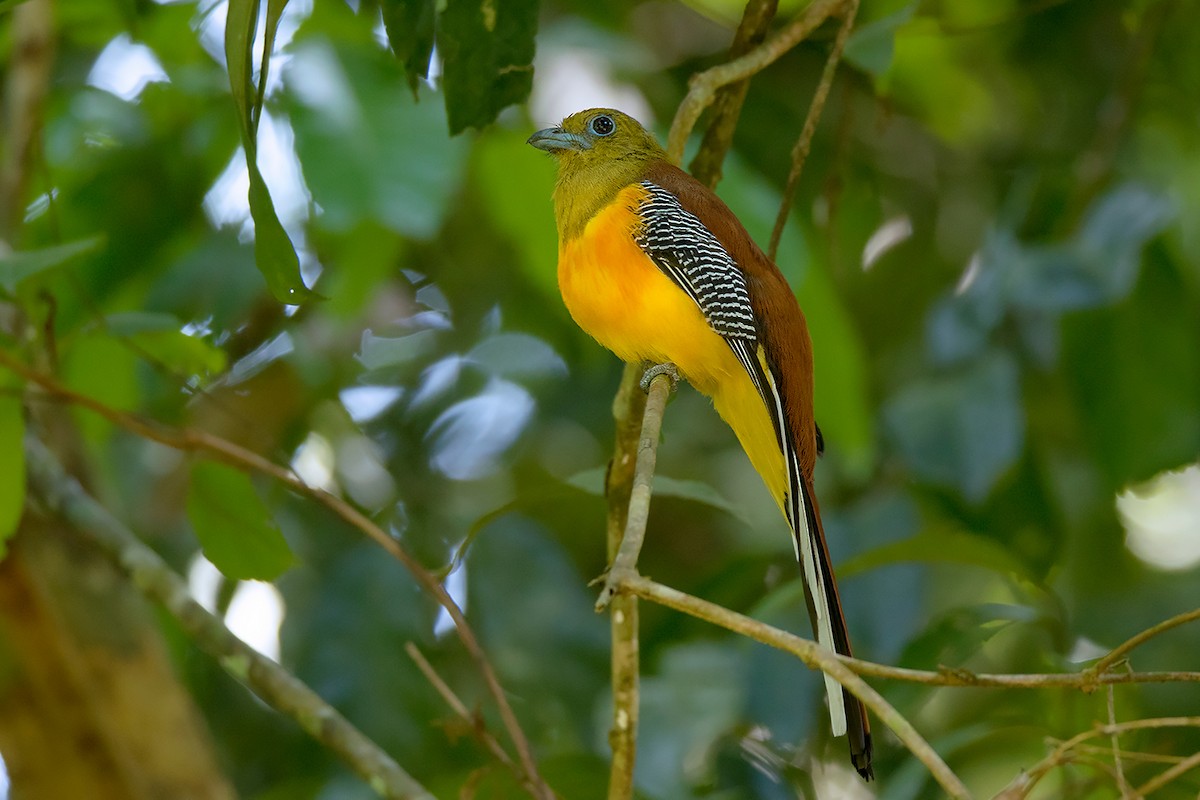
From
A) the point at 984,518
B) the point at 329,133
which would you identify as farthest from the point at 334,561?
the point at 984,518

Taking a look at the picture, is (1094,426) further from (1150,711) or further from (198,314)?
(198,314)

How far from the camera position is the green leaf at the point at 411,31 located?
2170 millimetres

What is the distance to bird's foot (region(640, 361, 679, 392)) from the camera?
8.60ft

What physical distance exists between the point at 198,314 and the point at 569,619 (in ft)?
4.48

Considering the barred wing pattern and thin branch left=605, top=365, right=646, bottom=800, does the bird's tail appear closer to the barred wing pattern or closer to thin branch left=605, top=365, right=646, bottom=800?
the barred wing pattern

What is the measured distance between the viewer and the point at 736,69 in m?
2.53

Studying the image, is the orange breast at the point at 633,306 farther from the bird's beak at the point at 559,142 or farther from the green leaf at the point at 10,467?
the green leaf at the point at 10,467

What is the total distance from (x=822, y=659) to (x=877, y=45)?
1360 mm

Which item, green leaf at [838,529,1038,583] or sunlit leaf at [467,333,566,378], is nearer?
green leaf at [838,529,1038,583]

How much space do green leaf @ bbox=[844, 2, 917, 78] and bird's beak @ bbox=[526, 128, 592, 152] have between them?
1.00 m

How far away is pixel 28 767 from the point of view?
2916 mm

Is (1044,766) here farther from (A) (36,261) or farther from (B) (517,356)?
(B) (517,356)

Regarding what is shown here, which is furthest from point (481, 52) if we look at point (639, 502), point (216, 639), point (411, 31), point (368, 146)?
point (216, 639)

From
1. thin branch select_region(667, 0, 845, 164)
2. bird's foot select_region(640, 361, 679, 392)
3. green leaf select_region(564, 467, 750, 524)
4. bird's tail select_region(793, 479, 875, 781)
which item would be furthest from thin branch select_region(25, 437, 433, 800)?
thin branch select_region(667, 0, 845, 164)
